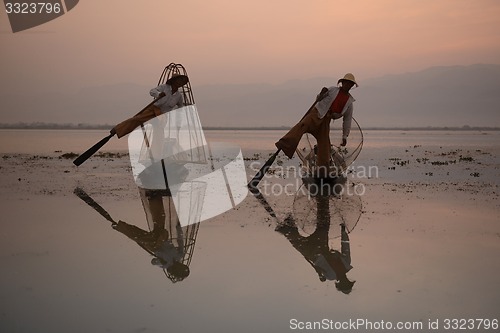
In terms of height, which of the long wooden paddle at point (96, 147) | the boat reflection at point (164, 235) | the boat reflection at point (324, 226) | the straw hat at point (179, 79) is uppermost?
the straw hat at point (179, 79)

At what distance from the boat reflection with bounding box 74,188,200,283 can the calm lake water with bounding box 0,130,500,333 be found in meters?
0.06

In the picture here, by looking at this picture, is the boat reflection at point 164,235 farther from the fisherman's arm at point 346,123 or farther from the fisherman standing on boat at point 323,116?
the fisherman's arm at point 346,123

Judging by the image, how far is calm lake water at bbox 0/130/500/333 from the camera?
4277 millimetres

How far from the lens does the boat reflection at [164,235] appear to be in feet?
19.1

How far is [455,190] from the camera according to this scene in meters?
11.9

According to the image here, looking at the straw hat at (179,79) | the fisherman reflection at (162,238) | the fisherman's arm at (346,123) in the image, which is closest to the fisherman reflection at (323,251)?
the fisherman reflection at (162,238)

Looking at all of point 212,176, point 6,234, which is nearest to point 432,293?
point 6,234

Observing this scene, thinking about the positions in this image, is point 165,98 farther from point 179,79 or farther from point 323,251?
point 323,251

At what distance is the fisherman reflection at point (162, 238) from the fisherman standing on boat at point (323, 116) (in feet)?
10.5

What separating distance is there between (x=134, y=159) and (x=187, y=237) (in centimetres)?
1192

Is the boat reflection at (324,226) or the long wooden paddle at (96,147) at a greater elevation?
the long wooden paddle at (96,147)

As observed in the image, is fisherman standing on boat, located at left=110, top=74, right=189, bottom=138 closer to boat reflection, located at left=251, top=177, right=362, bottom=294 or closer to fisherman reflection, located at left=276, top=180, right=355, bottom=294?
boat reflection, located at left=251, top=177, right=362, bottom=294

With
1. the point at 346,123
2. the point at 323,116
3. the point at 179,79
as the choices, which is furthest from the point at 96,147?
the point at 346,123

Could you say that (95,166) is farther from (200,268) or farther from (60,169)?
(200,268)
